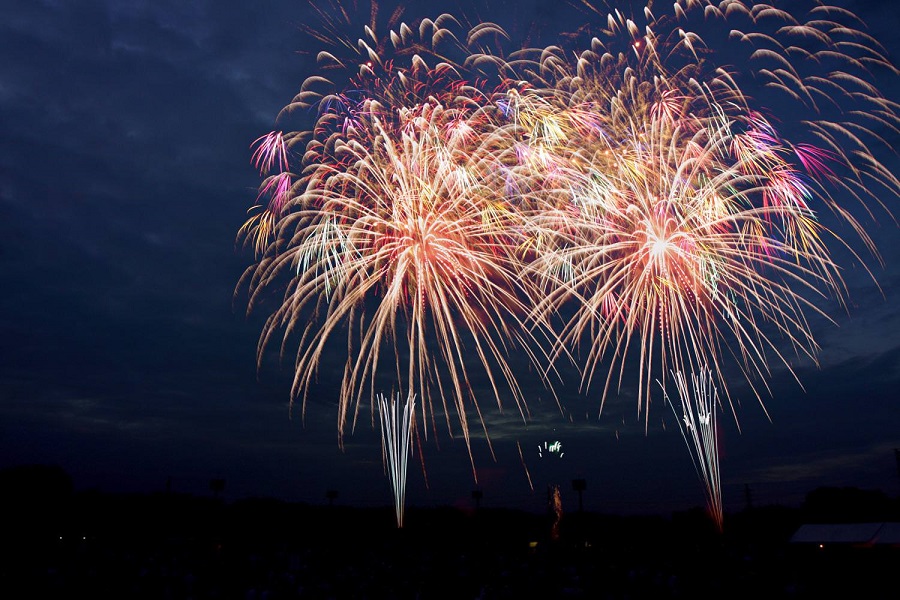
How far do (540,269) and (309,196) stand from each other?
709 centimetres

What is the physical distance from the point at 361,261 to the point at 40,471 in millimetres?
44537

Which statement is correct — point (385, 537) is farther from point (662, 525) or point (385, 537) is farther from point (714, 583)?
point (662, 525)

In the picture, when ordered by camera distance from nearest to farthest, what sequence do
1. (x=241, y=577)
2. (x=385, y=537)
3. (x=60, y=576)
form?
(x=60, y=576)
(x=241, y=577)
(x=385, y=537)

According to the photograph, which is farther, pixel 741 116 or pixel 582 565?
pixel 741 116

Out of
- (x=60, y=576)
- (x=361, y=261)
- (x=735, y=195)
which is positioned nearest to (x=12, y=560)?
(x=60, y=576)

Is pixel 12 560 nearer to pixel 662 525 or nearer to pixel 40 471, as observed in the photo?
pixel 40 471

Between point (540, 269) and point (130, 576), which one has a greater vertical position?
point (540, 269)

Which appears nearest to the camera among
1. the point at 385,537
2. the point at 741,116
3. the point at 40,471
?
the point at 741,116

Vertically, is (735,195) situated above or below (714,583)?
above

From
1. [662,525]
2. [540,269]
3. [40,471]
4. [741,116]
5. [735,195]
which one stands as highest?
[741,116]

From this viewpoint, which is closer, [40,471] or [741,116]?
[741,116]

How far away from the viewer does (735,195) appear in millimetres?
18953

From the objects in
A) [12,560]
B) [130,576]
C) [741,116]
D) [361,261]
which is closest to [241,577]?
[130,576]

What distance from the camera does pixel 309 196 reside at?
20.2 metres
